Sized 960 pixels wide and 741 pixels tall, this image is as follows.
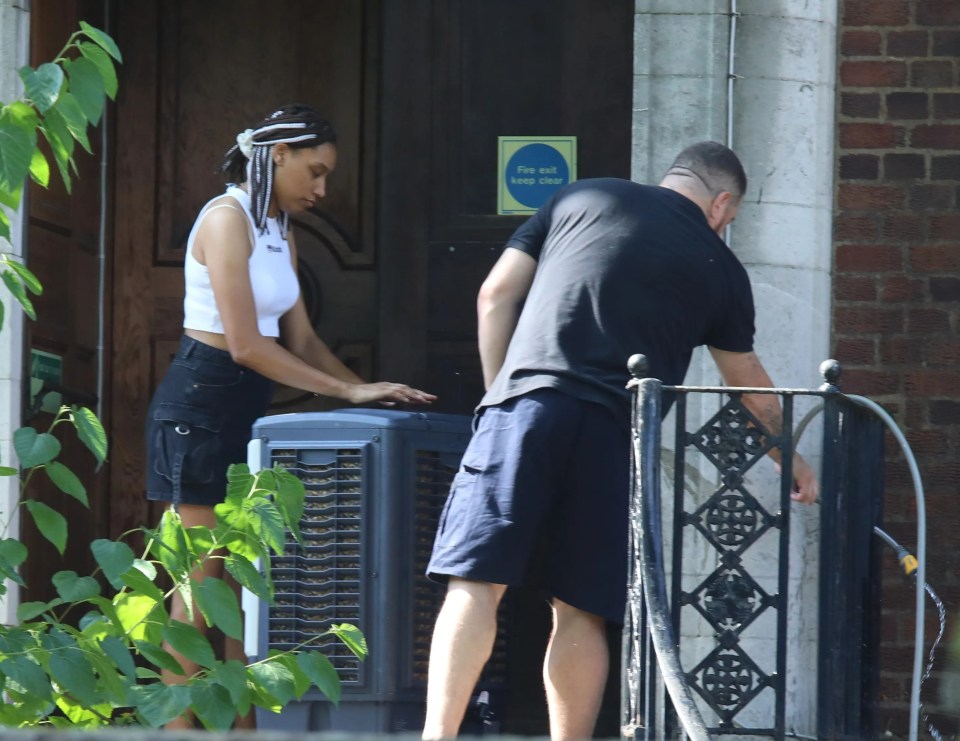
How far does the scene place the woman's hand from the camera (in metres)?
Answer: 4.98

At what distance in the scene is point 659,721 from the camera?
13.6 ft

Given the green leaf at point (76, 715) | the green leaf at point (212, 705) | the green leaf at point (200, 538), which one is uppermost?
the green leaf at point (200, 538)

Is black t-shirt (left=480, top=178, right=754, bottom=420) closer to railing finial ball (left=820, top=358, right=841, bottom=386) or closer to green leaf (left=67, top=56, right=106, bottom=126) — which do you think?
railing finial ball (left=820, top=358, right=841, bottom=386)

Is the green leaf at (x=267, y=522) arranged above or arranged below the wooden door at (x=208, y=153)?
below

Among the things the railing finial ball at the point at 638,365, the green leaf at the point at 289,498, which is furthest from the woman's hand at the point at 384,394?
the railing finial ball at the point at 638,365

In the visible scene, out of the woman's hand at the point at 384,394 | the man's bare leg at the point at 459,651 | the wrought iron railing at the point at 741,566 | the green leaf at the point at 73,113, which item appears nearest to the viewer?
Result: the green leaf at the point at 73,113

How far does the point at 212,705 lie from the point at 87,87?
1.32 meters

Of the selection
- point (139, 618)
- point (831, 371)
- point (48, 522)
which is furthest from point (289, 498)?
Answer: point (831, 371)

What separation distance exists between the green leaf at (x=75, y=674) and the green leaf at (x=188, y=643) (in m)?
0.21

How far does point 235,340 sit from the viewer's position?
487 centimetres

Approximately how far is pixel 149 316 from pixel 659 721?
10.0 ft

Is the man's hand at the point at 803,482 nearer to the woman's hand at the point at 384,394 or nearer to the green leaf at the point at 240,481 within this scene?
the woman's hand at the point at 384,394

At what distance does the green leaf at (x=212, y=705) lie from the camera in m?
3.52

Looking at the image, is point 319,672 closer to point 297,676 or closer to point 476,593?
point 297,676
